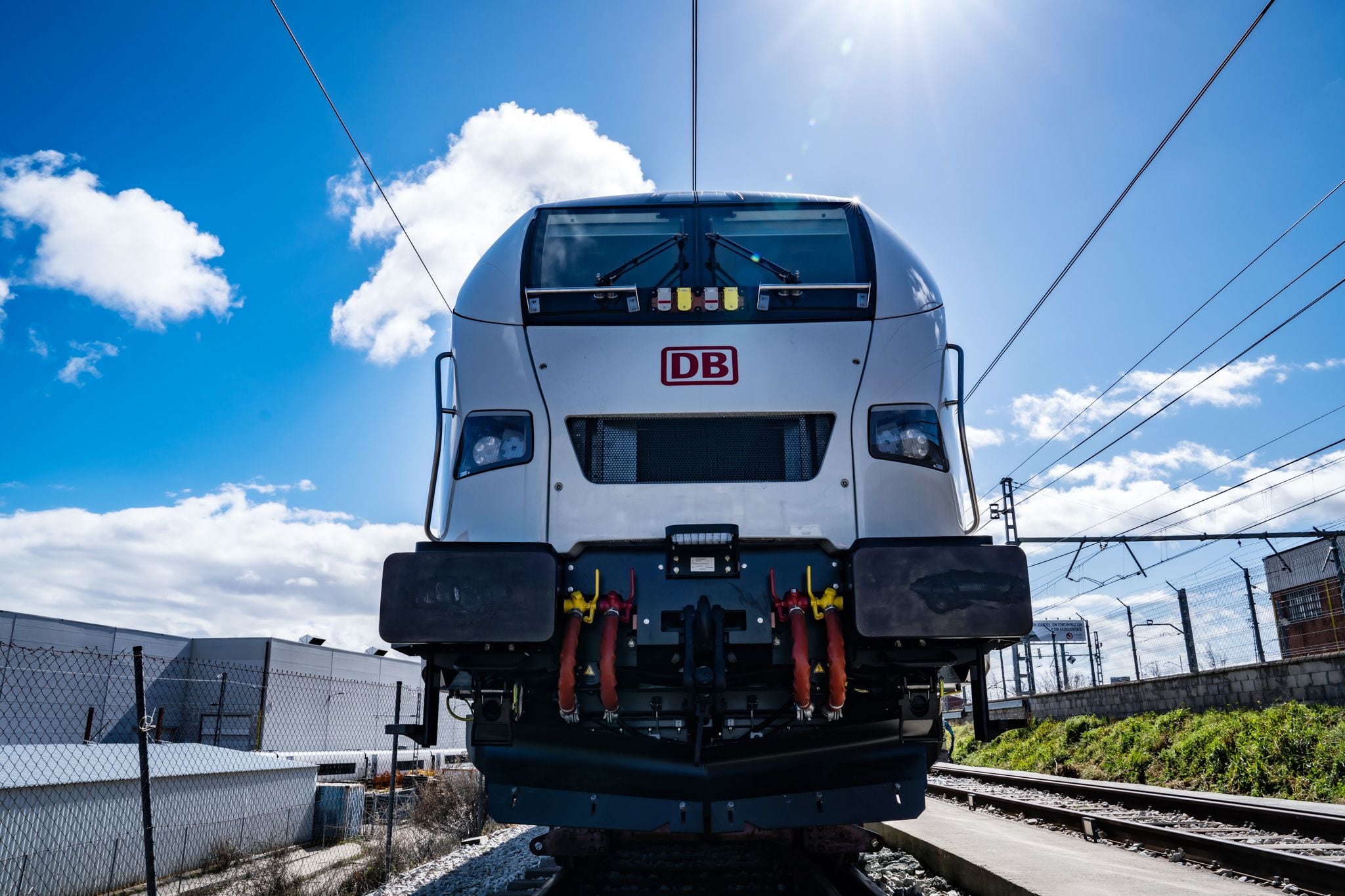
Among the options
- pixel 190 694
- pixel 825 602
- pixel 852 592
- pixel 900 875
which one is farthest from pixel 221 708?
pixel 852 592

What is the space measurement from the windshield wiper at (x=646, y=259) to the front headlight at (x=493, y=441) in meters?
0.74

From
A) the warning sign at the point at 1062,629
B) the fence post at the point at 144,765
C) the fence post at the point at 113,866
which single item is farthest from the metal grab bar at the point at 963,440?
the warning sign at the point at 1062,629

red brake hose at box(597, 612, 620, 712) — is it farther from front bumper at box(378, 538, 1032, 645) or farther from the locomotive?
front bumper at box(378, 538, 1032, 645)

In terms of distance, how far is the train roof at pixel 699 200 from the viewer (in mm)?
4555

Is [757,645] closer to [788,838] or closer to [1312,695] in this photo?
[788,838]

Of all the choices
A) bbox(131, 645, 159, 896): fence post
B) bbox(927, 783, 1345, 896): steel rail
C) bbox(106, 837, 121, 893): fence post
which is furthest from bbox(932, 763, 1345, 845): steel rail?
bbox(106, 837, 121, 893): fence post

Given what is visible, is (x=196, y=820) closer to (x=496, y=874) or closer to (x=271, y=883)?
(x=271, y=883)

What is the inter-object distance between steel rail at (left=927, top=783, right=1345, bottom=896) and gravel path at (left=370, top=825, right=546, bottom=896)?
4.87 m

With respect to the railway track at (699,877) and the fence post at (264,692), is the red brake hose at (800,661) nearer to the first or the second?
the railway track at (699,877)

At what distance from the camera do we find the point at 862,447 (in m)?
Answer: 3.86

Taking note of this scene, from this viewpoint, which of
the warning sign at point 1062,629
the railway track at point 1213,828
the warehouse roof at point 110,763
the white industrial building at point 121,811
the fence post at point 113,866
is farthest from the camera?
the warning sign at point 1062,629

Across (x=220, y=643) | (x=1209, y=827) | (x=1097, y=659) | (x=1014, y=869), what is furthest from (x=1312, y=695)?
(x=220, y=643)

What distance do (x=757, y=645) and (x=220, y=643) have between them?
3523 centimetres

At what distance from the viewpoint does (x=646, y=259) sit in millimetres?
4266
